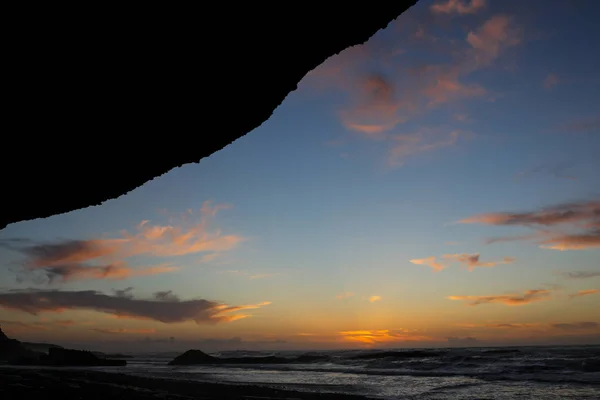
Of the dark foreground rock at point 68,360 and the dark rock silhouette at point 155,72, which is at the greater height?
the dark rock silhouette at point 155,72

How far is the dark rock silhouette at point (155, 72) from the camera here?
2768mm

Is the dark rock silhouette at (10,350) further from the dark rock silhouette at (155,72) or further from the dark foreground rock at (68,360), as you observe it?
→ the dark rock silhouette at (155,72)

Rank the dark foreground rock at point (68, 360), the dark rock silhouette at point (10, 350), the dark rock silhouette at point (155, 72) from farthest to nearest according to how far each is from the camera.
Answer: the dark rock silhouette at point (10, 350) → the dark foreground rock at point (68, 360) → the dark rock silhouette at point (155, 72)

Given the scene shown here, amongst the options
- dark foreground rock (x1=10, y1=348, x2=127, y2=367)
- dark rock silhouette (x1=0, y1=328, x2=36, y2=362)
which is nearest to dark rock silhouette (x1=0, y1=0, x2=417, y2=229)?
dark foreground rock (x1=10, y1=348, x2=127, y2=367)

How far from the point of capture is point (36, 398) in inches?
415

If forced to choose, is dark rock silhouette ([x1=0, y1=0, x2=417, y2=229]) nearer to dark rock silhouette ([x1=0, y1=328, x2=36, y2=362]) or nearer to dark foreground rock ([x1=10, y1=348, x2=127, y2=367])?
dark foreground rock ([x1=10, y1=348, x2=127, y2=367])

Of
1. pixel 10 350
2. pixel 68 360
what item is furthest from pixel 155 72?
pixel 10 350

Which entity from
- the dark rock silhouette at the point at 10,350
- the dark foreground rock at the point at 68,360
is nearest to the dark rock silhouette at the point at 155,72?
the dark foreground rock at the point at 68,360

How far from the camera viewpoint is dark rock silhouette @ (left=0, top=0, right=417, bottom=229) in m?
2.77

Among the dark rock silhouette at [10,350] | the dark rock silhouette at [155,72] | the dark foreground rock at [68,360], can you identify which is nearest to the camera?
the dark rock silhouette at [155,72]

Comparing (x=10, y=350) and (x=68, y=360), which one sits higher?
(x=68, y=360)

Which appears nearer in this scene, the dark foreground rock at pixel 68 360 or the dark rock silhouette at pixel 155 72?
the dark rock silhouette at pixel 155 72

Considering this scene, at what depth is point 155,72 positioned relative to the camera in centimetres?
334

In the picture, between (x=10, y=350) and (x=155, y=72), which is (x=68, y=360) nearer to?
(x=10, y=350)
